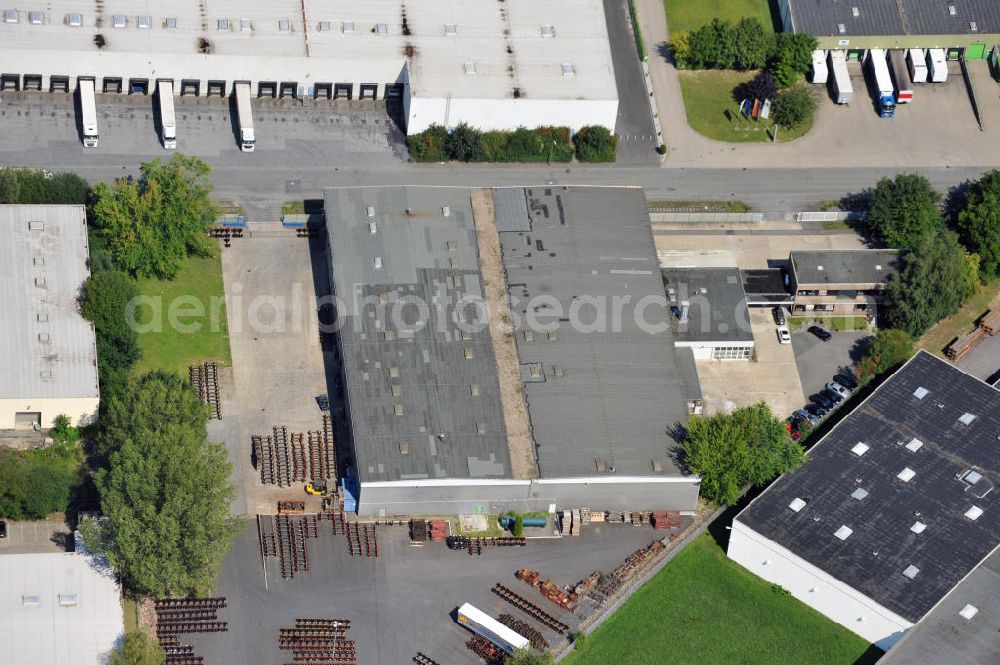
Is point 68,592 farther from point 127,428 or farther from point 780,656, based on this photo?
point 780,656

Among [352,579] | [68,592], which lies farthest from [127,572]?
[352,579]

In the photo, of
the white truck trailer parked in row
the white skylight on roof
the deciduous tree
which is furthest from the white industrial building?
the white skylight on roof

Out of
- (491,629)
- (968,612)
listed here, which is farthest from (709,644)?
(968,612)

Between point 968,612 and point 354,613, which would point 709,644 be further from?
point 354,613

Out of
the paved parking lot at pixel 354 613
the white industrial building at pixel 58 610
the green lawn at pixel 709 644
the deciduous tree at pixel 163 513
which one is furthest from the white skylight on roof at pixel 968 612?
the white industrial building at pixel 58 610

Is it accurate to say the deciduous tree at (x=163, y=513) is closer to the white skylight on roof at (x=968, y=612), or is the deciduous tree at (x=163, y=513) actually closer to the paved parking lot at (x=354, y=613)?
the paved parking lot at (x=354, y=613)

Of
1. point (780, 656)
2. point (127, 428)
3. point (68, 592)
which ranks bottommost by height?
point (780, 656)
